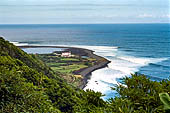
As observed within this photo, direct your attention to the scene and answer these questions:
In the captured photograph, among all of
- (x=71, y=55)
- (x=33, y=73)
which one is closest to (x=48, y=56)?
(x=71, y=55)

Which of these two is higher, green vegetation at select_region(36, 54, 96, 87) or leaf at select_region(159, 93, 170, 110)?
leaf at select_region(159, 93, 170, 110)

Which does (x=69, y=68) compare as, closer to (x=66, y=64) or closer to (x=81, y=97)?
(x=66, y=64)

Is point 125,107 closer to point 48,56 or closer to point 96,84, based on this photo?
point 96,84

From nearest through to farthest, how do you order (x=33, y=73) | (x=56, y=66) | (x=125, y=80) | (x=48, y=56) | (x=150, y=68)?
(x=125, y=80), (x=33, y=73), (x=150, y=68), (x=56, y=66), (x=48, y=56)

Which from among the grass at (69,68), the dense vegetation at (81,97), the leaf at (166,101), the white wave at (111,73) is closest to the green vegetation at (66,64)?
the grass at (69,68)

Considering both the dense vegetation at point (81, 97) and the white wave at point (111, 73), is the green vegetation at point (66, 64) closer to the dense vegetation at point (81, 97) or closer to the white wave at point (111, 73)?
the white wave at point (111, 73)

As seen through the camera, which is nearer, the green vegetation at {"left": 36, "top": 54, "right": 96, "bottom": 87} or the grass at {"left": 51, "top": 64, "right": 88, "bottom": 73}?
the green vegetation at {"left": 36, "top": 54, "right": 96, "bottom": 87}

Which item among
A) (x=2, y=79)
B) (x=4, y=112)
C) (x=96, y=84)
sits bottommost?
(x=96, y=84)

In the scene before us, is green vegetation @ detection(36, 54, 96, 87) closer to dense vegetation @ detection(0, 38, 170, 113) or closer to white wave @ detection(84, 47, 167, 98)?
white wave @ detection(84, 47, 167, 98)

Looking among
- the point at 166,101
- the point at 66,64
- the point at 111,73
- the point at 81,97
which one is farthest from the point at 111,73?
the point at 166,101

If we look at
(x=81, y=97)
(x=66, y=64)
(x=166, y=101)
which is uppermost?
(x=166, y=101)

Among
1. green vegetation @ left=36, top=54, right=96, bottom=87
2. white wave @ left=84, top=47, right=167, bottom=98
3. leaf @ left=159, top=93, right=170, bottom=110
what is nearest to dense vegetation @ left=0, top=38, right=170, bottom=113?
leaf @ left=159, top=93, right=170, bottom=110
